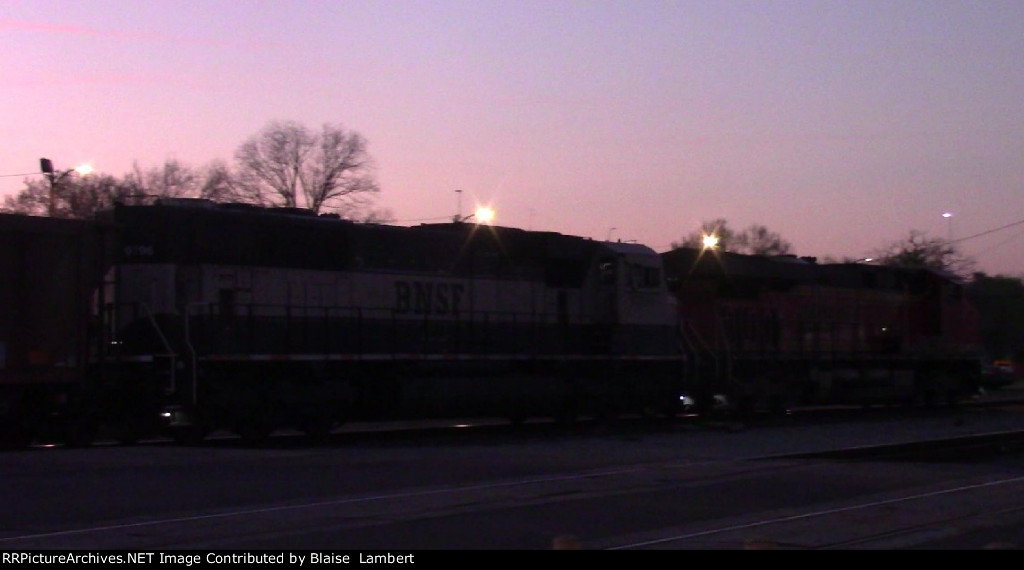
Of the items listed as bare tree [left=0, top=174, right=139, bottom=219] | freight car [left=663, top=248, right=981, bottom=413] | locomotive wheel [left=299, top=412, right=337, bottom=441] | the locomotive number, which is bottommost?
locomotive wheel [left=299, top=412, right=337, bottom=441]

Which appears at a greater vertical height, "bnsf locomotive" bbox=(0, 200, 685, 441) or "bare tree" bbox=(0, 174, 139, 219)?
"bare tree" bbox=(0, 174, 139, 219)

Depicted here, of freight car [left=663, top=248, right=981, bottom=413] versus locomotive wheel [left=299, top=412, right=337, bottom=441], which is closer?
locomotive wheel [left=299, top=412, right=337, bottom=441]

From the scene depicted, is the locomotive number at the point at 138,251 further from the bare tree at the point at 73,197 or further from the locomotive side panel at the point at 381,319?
the bare tree at the point at 73,197

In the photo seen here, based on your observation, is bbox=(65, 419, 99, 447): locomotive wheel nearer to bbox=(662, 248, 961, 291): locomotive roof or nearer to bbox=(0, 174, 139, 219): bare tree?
bbox=(662, 248, 961, 291): locomotive roof

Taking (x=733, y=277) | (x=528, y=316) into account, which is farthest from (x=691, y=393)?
(x=528, y=316)

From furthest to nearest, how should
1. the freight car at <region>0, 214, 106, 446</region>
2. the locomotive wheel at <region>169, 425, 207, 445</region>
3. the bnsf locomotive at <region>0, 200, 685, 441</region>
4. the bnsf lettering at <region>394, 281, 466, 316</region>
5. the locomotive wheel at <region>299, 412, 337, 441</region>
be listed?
the bnsf lettering at <region>394, 281, 466, 316</region> < the locomotive wheel at <region>299, 412, 337, 441</region> < the locomotive wheel at <region>169, 425, 207, 445</region> < the bnsf locomotive at <region>0, 200, 685, 441</region> < the freight car at <region>0, 214, 106, 446</region>

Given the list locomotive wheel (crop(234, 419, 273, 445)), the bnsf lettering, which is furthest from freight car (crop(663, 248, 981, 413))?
locomotive wheel (crop(234, 419, 273, 445))

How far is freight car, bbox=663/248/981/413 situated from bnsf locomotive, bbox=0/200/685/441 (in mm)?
3378

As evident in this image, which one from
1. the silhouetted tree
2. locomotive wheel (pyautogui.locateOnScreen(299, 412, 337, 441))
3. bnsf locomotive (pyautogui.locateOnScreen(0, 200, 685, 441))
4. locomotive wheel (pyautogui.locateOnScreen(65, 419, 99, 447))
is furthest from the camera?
the silhouetted tree

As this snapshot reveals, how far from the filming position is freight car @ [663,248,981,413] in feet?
94.3

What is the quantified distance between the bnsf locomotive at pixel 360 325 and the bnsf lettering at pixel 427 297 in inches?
1.6

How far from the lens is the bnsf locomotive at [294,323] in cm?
1770

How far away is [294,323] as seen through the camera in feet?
65.9

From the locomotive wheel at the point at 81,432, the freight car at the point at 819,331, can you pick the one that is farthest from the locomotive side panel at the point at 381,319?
the freight car at the point at 819,331
